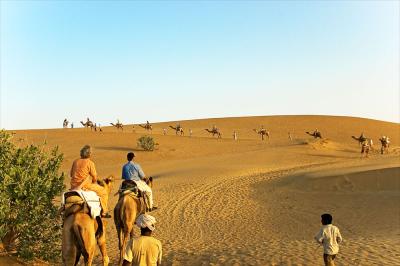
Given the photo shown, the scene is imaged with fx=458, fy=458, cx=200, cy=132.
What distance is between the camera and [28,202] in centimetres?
1184

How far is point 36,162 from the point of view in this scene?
12539 mm

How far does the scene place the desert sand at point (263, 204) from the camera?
13195 millimetres

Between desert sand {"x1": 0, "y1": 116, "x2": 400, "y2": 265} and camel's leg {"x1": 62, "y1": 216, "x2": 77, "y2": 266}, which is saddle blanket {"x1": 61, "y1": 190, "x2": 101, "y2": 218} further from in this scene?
desert sand {"x1": 0, "y1": 116, "x2": 400, "y2": 265}

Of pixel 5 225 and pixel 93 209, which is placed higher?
pixel 93 209

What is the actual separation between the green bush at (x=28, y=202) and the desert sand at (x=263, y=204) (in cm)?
169

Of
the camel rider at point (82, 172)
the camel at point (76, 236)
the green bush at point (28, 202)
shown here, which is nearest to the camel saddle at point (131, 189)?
the green bush at point (28, 202)

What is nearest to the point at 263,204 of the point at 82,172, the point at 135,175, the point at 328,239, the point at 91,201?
the point at 135,175

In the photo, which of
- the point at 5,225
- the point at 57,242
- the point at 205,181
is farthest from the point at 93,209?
the point at 205,181

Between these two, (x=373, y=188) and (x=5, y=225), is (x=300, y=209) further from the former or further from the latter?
(x=5, y=225)

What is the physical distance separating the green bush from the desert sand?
5.54 ft

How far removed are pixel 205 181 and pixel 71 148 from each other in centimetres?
2498

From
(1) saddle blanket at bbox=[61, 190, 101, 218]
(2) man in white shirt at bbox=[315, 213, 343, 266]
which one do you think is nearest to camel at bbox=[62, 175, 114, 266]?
(1) saddle blanket at bbox=[61, 190, 101, 218]

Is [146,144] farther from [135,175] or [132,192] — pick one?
[132,192]

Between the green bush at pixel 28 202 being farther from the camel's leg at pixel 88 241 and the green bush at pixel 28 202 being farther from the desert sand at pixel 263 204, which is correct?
the camel's leg at pixel 88 241
